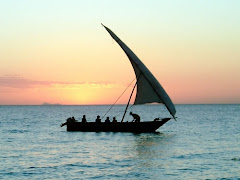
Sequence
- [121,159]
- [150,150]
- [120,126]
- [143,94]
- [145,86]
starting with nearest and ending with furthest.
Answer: [121,159], [150,150], [145,86], [143,94], [120,126]

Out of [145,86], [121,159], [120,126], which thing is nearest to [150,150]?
[121,159]

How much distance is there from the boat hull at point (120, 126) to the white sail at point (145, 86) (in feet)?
6.61

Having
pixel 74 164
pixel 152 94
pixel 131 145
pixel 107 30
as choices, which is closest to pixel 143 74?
pixel 152 94

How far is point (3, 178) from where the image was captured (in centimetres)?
2089

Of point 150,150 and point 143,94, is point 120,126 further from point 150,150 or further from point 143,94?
point 150,150

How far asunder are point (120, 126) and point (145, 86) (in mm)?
4633

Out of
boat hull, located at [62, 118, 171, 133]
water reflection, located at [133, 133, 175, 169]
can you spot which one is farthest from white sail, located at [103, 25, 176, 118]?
water reflection, located at [133, 133, 175, 169]

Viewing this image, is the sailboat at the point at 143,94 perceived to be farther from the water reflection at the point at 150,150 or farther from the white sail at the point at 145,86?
the water reflection at the point at 150,150

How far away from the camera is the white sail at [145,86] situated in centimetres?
3984

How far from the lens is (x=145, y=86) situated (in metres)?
40.7

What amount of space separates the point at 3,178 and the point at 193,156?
40.8 ft

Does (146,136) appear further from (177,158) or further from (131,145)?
(177,158)

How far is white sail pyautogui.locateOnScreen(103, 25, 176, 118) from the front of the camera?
39.8m

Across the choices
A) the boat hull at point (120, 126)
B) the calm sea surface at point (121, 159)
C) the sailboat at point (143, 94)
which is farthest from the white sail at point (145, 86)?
the calm sea surface at point (121, 159)
